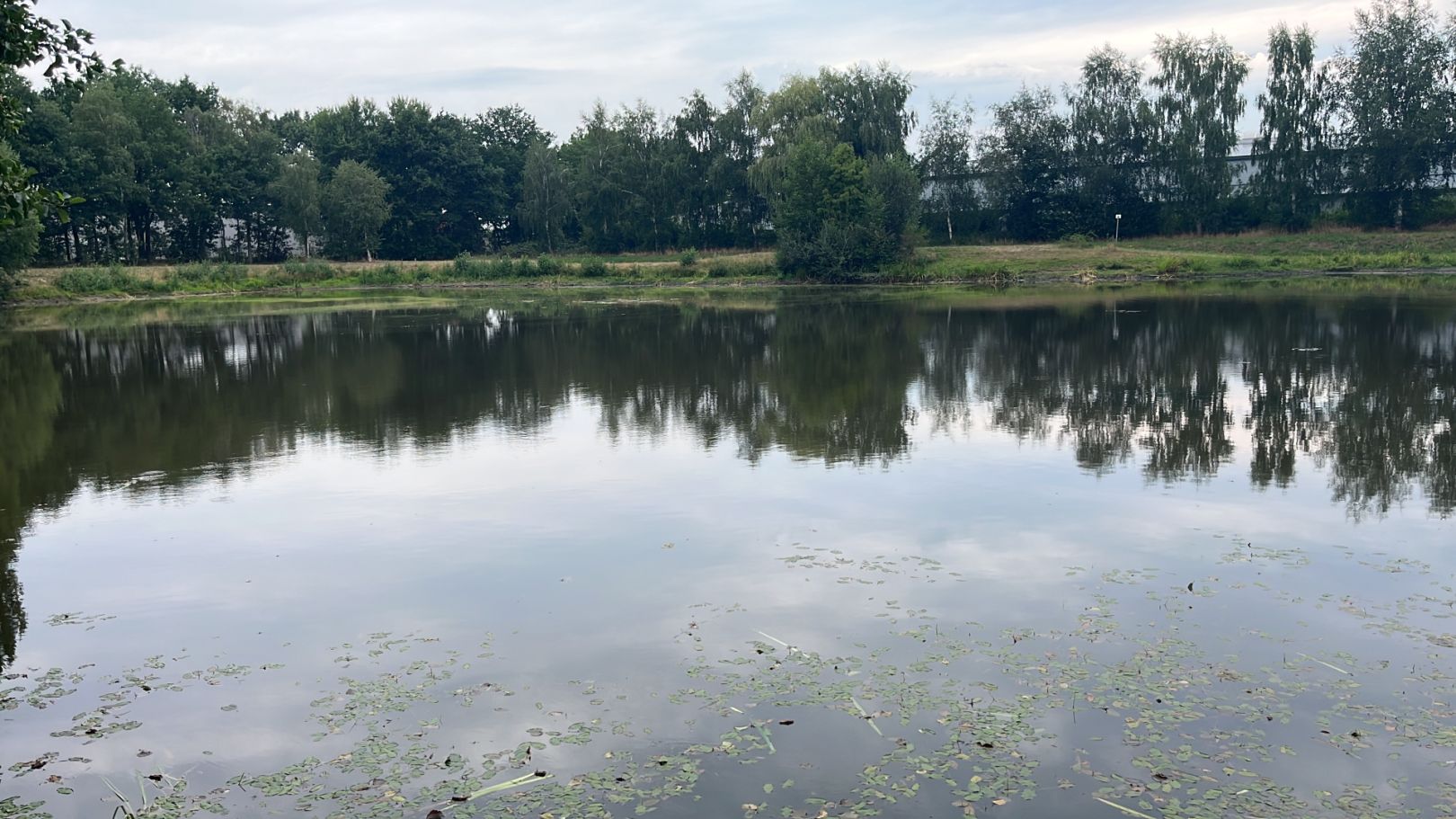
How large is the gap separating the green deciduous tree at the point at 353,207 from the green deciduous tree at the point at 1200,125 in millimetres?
50672

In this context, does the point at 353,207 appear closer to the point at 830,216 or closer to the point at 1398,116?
the point at 830,216

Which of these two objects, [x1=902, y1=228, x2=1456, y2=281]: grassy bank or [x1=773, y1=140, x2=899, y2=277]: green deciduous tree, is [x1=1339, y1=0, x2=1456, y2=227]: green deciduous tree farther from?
[x1=773, y1=140, x2=899, y2=277]: green deciduous tree

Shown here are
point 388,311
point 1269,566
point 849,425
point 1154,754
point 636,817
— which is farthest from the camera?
point 388,311

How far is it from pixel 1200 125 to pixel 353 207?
54.0 metres

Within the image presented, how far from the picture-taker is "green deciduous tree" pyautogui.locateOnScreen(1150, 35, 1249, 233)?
69.1 metres

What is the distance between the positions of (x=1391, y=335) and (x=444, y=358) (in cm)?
2355

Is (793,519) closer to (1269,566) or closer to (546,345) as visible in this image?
(1269,566)

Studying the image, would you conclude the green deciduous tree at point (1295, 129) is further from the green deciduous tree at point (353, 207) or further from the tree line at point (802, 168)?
the green deciduous tree at point (353, 207)

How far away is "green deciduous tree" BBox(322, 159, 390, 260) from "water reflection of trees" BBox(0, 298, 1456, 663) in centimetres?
4146

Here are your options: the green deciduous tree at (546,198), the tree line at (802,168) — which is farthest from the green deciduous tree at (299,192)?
the green deciduous tree at (546,198)

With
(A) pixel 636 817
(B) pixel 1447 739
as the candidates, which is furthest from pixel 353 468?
(B) pixel 1447 739

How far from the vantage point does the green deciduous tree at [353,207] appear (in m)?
78.1

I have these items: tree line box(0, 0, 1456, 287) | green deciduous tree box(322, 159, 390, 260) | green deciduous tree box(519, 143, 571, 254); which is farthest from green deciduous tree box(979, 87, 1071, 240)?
green deciduous tree box(322, 159, 390, 260)

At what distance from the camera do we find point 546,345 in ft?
108
